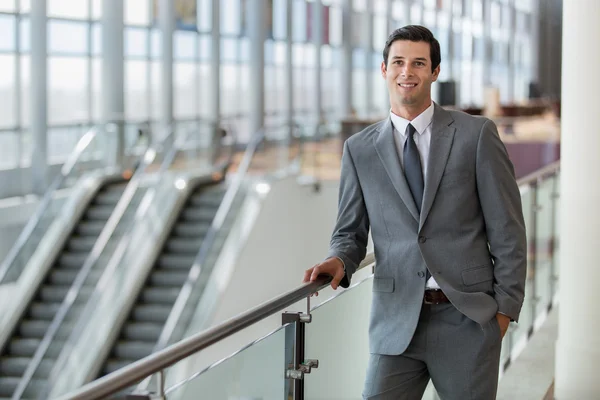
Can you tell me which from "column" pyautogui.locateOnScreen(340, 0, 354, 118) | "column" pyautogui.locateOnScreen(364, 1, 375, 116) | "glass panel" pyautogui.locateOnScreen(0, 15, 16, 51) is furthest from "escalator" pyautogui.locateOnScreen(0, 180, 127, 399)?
"column" pyautogui.locateOnScreen(364, 1, 375, 116)

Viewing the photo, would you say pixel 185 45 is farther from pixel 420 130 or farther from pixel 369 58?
pixel 420 130

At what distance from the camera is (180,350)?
7.00 feet

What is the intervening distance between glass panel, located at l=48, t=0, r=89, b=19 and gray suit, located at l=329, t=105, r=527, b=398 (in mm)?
15104

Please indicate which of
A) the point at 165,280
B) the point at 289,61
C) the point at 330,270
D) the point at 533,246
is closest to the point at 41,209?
the point at 165,280

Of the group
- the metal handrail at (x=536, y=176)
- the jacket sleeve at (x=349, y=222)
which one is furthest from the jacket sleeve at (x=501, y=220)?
the metal handrail at (x=536, y=176)

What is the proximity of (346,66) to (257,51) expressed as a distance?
6.23 meters

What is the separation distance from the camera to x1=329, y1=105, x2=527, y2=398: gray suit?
2674 millimetres

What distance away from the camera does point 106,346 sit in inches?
480

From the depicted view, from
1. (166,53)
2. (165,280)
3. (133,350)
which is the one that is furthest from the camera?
(166,53)

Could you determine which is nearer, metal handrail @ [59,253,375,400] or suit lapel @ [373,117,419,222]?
metal handrail @ [59,253,375,400]

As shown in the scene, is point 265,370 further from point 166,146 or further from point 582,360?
point 166,146

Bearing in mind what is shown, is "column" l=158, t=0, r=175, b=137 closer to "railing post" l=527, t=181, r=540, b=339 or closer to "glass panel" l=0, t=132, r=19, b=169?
"glass panel" l=0, t=132, r=19, b=169

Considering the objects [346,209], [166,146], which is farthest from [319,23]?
[346,209]

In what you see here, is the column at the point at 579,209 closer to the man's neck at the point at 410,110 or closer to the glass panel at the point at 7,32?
the man's neck at the point at 410,110
